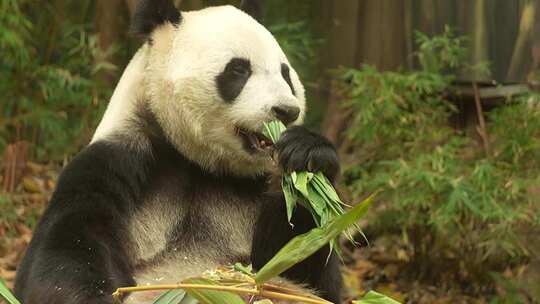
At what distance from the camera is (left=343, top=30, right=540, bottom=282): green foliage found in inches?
251

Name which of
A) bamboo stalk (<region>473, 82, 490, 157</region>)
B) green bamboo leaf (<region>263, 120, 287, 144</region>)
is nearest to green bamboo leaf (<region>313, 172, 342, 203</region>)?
green bamboo leaf (<region>263, 120, 287, 144</region>)

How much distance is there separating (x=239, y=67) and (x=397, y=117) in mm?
2670

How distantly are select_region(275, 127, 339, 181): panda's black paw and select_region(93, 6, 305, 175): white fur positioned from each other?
295 millimetres

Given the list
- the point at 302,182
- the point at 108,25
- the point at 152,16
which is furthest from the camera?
the point at 108,25

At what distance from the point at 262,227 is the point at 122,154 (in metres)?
0.71

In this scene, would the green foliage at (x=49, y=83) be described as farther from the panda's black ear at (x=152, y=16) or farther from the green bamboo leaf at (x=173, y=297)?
the green bamboo leaf at (x=173, y=297)

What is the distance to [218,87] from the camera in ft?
14.3

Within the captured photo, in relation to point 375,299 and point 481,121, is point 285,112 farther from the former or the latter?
point 481,121

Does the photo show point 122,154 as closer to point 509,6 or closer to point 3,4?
point 3,4

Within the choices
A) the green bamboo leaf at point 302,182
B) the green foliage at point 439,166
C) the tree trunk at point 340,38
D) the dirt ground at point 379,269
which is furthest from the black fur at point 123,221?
the tree trunk at point 340,38

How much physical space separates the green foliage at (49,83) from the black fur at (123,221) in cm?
314

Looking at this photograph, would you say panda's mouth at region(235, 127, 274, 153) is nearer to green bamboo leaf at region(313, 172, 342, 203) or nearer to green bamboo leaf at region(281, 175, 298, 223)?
green bamboo leaf at region(281, 175, 298, 223)

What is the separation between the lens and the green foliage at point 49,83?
303 inches

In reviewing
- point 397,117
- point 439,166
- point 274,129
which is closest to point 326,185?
point 274,129
